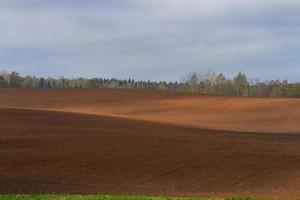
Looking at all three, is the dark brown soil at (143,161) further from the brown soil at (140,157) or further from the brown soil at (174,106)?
the brown soil at (174,106)

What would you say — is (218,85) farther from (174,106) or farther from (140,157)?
(140,157)

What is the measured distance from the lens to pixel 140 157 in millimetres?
30578

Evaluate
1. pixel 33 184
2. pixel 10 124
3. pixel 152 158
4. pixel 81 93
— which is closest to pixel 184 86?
pixel 81 93

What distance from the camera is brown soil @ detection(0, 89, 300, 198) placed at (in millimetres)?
23453

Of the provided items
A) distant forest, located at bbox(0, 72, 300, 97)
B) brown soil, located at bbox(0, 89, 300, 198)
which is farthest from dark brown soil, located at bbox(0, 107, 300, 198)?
distant forest, located at bbox(0, 72, 300, 97)

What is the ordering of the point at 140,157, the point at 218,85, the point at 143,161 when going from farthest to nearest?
the point at 218,85 < the point at 140,157 < the point at 143,161

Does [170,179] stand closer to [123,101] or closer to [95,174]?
[95,174]

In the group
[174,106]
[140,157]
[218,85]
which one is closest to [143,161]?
[140,157]

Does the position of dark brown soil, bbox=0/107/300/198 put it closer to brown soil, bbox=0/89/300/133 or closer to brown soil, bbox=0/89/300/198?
brown soil, bbox=0/89/300/198

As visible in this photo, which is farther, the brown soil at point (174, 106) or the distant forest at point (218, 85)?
the distant forest at point (218, 85)

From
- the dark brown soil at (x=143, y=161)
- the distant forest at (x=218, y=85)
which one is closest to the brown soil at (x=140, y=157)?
the dark brown soil at (x=143, y=161)

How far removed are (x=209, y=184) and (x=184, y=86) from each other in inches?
4201

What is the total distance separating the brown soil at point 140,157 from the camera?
23.5 metres

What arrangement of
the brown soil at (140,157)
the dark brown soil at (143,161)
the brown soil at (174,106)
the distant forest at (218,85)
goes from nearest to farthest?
the dark brown soil at (143,161) → the brown soil at (140,157) → the brown soil at (174,106) → the distant forest at (218,85)
